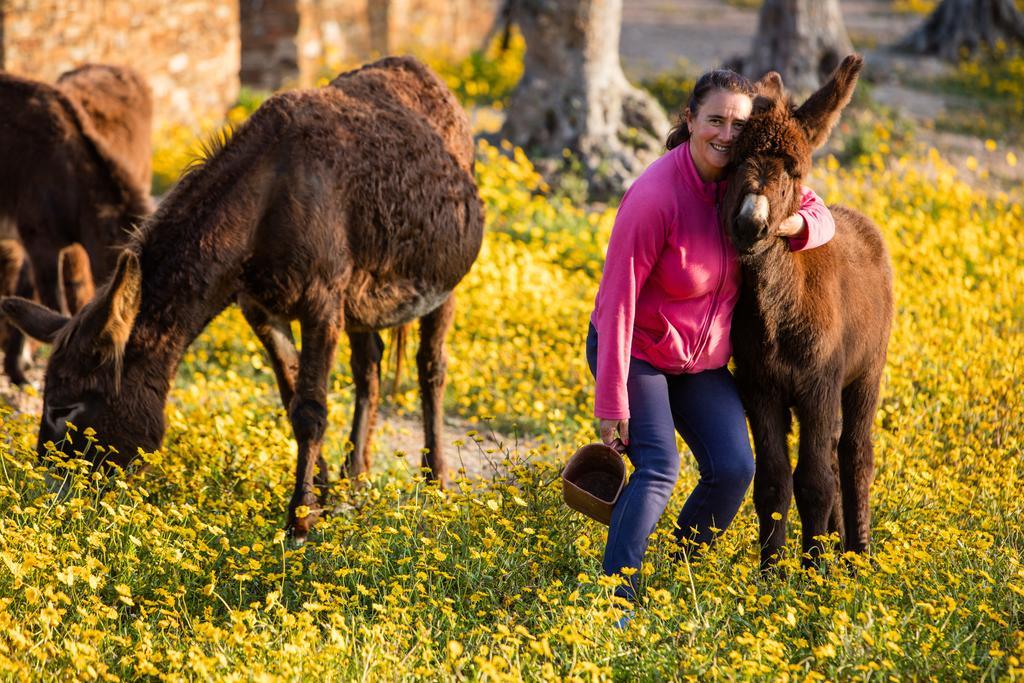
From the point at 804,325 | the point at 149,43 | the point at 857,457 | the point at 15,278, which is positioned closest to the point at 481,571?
the point at 804,325

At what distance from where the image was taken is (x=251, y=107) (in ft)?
44.3

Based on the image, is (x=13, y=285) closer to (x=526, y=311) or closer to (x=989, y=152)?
(x=526, y=311)

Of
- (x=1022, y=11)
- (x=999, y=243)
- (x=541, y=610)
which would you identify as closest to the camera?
(x=541, y=610)

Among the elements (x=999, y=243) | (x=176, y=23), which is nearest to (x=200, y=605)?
(x=999, y=243)

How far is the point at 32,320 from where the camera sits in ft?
16.6

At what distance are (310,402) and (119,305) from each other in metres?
0.90

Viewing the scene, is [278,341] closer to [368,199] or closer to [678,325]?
[368,199]

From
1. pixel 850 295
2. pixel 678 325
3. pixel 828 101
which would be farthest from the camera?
pixel 850 295

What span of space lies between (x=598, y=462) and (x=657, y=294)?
665 mm

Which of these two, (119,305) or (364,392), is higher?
(119,305)

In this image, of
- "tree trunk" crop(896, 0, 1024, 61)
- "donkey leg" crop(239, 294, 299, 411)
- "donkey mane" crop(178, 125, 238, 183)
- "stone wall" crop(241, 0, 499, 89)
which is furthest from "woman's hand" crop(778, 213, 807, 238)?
"tree trunk" crop(896, 0, 1024, 61)

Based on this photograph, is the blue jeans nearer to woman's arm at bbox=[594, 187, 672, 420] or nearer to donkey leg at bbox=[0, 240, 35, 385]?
woman's arm at bbox=[594, 187, 672, 420]

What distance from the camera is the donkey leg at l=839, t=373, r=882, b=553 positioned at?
482 cm

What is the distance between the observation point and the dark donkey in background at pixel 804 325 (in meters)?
4.08
